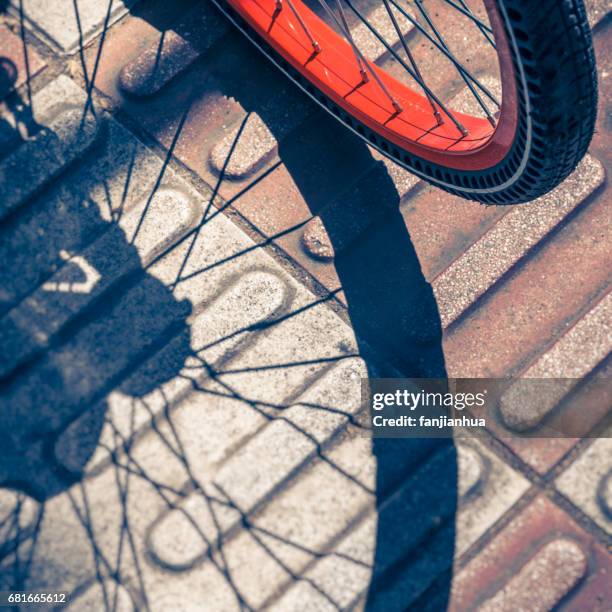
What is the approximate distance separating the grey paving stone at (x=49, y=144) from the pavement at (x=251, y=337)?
0.04ft

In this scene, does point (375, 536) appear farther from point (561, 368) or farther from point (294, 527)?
point (561, 368)

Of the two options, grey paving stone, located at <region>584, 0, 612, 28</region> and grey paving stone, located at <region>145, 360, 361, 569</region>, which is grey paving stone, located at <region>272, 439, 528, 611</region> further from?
grey paving stone, located at <region>584, 0, 612, 28</region>

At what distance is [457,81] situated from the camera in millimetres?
3605

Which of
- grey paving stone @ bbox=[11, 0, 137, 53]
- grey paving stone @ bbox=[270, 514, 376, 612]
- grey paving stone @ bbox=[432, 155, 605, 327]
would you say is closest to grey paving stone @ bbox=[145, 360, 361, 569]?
grey paving stone @ bbox=[270, 514, 376, 612]

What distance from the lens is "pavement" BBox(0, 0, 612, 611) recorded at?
132 inches

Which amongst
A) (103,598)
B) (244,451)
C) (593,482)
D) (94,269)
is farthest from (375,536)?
(94,269)

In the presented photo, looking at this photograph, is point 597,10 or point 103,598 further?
point 597,10

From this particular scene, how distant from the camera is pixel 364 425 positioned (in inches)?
135

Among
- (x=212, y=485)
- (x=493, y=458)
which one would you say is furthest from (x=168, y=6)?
(x=493, y=458)

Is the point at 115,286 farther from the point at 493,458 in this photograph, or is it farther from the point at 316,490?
the point at 493,458

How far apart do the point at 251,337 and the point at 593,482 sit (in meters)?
1.88

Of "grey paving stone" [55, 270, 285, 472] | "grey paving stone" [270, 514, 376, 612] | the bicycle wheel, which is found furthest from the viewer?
"grey paving stone" [55, 270, 285, 472]

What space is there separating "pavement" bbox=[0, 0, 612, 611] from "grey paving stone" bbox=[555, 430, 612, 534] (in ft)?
0.05

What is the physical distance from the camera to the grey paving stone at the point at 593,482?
11.0 feet
